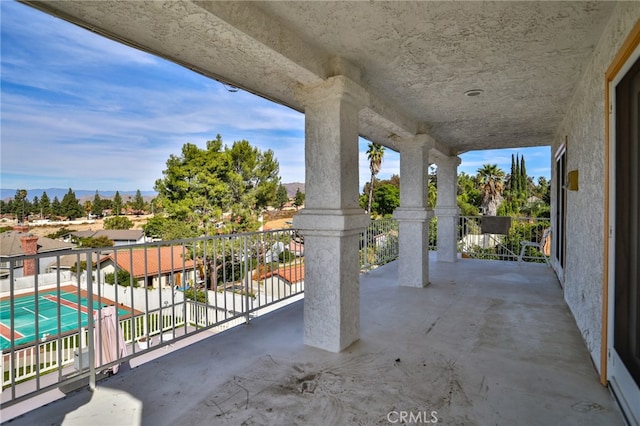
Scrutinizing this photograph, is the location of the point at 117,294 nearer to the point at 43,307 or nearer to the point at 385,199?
the point at 43,307

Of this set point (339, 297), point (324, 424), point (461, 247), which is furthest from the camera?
point (461, 247)

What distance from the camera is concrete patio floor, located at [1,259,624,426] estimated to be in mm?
1846

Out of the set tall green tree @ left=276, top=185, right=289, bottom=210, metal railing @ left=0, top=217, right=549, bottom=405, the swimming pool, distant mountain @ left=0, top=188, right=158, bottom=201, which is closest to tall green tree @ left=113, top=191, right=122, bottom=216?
distant mountain @ left=0, top=188, right=158, bottom=201

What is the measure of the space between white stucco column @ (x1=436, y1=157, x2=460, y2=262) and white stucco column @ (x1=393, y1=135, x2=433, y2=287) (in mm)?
1997

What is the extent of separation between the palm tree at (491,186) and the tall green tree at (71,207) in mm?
24668

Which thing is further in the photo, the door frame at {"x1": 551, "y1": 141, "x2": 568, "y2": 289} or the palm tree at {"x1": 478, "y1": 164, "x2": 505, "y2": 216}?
the palm tree at {"x1": 478, "y1": 164, "x2": 505, "y2": 216}

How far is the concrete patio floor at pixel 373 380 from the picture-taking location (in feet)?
6.06

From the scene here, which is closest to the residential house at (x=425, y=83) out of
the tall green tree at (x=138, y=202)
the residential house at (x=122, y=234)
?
the residential house at (x=122, y=234)

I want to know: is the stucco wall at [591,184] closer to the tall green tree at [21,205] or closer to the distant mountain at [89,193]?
the distant mountain at [89,193]

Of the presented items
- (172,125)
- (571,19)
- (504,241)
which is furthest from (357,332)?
(172,125)

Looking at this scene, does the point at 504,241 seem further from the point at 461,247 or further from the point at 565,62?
the point at 565,62

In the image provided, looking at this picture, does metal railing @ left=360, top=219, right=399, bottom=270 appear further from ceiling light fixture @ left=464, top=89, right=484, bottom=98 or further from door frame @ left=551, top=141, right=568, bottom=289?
ceiling light fixture @ left=464, top=89, right=484, bottom=98

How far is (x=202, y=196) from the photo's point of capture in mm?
19344

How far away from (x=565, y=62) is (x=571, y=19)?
0.80 meters
